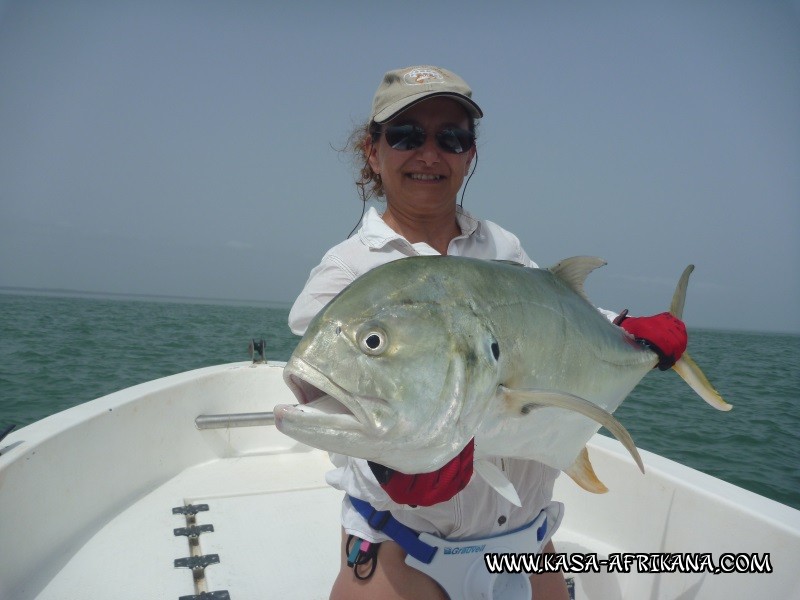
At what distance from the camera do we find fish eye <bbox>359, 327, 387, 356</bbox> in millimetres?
1344

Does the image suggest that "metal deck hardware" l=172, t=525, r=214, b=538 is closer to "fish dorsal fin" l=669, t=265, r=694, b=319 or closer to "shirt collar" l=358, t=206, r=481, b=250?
"shirt collar" l=358, t=206, r=481, b=250

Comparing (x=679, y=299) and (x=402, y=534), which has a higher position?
(x=679, y=299)

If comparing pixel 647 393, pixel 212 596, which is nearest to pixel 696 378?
pixel 212 596

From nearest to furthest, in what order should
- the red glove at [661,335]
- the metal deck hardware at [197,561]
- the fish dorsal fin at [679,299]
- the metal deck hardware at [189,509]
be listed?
the red glove at [661,335] → the fish dorsal fin at [679,299] → the metal deck hardware at [197,561] → the metal deck hardware at [189,509]

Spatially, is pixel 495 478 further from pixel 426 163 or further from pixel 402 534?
pixel 426 163

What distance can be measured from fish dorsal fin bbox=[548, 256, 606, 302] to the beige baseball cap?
2.25ft

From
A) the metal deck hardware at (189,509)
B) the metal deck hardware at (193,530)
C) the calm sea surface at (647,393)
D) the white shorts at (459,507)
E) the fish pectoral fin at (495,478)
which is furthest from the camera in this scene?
the calm sea surface at (647,393)

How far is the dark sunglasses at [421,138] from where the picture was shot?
2211 millimetres

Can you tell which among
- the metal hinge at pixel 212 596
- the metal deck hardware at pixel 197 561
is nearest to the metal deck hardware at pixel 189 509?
the metal deck hardware at pixel 197 561

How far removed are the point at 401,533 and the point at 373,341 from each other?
99 cm

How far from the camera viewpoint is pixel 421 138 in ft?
7.31

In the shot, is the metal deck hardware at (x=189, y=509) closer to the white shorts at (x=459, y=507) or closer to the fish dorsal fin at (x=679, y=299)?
the white shorts at (x=459, y=507)

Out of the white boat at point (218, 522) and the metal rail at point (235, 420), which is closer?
the white boat at point (218, 522)

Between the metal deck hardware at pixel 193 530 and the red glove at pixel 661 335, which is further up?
the red glove at pixel 661 335
